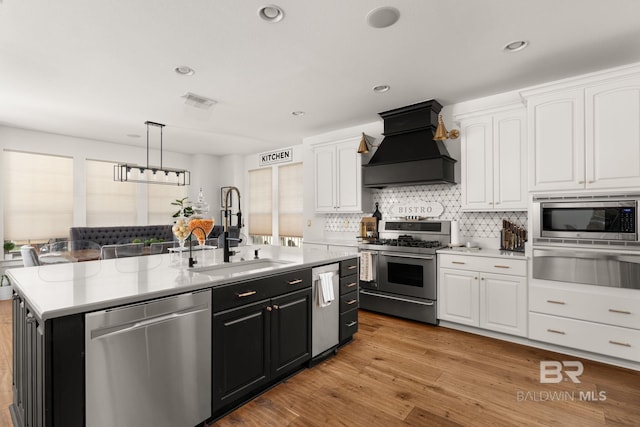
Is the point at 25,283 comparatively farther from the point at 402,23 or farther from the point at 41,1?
the point at 402,23

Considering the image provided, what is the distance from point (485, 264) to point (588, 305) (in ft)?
2.91

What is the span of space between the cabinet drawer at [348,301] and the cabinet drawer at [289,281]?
565 mm

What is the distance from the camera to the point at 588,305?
2812 mm

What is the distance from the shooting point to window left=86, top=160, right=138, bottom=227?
19.3 ft

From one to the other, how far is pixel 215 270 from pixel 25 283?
1.09m

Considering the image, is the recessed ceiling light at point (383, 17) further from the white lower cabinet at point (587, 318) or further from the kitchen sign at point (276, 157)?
the kitchen sign at point (276, 157)

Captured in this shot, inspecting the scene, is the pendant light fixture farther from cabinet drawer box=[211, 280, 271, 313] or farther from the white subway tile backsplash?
cabinet drawer box=[211, 280, 271, 313]

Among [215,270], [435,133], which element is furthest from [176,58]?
[435,133]

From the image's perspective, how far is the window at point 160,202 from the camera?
666cm

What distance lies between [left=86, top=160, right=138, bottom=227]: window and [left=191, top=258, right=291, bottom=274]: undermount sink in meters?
4.81

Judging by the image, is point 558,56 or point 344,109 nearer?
point 558,56

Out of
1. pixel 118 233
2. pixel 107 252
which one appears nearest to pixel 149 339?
pixel 107 252

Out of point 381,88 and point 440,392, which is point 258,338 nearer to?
point 440,392

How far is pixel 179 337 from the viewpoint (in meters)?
1.73
